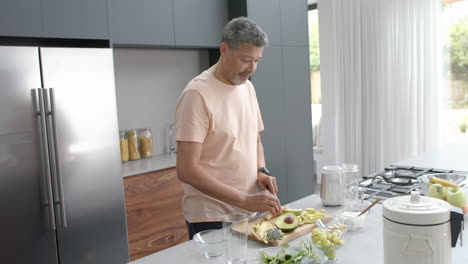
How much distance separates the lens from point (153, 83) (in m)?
3.78

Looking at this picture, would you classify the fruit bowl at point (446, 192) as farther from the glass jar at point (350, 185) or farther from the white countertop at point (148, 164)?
the white countertop at point (148, 164)

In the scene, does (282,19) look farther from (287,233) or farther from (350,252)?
(350,252)

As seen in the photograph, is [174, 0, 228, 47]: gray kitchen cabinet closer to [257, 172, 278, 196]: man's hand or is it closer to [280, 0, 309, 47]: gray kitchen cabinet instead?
[280, 0, 309, 47]: gray kitchen cabinet

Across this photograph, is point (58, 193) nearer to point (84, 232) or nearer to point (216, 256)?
point (84, 232)

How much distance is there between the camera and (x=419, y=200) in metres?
1.13

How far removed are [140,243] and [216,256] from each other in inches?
73.6

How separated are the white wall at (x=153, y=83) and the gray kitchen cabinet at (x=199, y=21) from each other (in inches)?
15.0

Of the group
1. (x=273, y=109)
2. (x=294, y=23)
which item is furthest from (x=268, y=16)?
(x=273, y=109)

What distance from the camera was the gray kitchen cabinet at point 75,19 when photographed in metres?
2.69

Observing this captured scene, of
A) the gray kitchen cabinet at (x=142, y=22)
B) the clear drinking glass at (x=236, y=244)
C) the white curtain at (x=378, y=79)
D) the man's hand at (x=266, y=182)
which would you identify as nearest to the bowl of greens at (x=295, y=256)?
the clear drinking glass at (x=236, y=244)

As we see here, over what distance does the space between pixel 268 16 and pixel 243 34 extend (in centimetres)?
231

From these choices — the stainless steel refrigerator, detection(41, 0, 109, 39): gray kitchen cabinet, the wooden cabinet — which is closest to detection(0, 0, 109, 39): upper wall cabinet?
detection(41, 0, 109, 39): gray kitchen cabinet

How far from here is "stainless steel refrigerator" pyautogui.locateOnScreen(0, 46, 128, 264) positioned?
2.43m

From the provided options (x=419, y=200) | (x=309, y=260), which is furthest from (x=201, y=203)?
(x=419, y=200)
